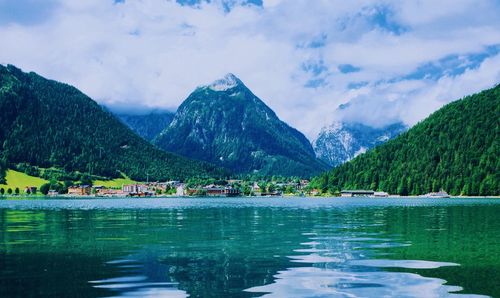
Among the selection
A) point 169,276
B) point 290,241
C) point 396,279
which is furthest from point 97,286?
point 290,241

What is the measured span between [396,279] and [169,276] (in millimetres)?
12093

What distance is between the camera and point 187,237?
5844 cm

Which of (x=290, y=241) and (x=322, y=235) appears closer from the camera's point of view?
(x=290, y=241)

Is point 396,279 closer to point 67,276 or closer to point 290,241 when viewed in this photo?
point 67,276

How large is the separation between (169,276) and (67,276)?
18.1ft

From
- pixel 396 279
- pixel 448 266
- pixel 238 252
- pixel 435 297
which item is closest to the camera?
pixel 435 297

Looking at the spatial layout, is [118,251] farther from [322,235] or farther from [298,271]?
[322,235]

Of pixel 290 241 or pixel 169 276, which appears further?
pixel 290 241

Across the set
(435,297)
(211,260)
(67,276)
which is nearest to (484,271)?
(435,297)

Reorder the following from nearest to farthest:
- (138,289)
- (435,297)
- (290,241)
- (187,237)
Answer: (435,297), (138,289), (290,241), (187,237)

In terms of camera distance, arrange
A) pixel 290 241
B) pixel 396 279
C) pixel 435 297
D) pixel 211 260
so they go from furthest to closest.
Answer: pixel 290 241 < pixel 211 260 < pixel 396 279 < pixel 435 297

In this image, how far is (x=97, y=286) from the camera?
29.2 meters

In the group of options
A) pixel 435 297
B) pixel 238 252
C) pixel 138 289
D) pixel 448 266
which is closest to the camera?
pixel 435 297

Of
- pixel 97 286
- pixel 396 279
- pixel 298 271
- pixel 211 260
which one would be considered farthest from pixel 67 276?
pixel 396 279
